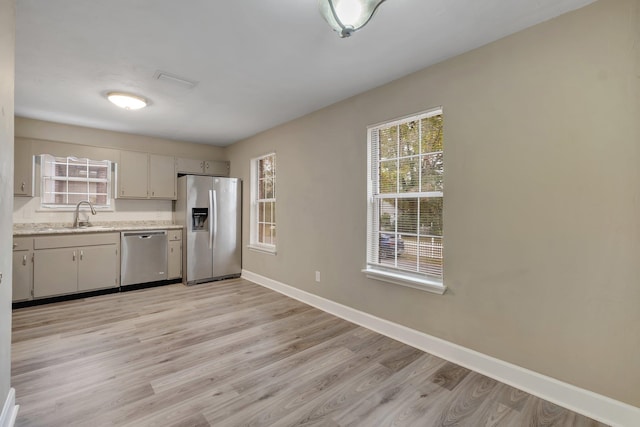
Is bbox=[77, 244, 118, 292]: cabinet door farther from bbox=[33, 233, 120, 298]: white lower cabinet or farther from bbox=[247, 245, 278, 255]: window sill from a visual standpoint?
bbox=[247, 245, 278, 255]: window sill

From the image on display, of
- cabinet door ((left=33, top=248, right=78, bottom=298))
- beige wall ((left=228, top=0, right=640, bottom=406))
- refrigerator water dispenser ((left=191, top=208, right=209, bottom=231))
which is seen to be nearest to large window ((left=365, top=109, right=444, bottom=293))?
beige wall ((left=228, top=0, right=640, bottom=406))

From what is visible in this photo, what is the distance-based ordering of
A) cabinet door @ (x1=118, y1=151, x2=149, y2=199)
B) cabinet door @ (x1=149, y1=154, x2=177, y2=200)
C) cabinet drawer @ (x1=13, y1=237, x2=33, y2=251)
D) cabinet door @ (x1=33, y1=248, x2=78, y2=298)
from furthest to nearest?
cabinet door @ (x1=149, y1=154, x2=177, y2=200), cabinet door @ (x1=118, y1=151, x2=149, y2=199), cabinet door @ (x1=33, y1=248, x2=78, y2=298), cabinet drawer @ (x1=13, y1=237, x2=33, y2=251)

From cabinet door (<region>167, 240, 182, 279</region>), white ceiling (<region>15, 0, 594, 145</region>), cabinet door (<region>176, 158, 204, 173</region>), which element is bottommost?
cabinet door (<region>167, 240, 182, 279</region>)

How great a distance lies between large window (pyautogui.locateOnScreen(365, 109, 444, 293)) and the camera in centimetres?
249

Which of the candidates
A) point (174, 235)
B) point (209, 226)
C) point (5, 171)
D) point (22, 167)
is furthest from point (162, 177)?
point (5, 171)

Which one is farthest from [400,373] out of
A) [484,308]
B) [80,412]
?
[80,412]

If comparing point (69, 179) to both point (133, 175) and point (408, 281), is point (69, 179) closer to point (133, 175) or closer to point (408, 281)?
point (133, 175)

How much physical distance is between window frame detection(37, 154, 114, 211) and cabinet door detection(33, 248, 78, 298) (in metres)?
0.84

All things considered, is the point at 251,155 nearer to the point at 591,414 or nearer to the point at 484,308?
the point at 484,308

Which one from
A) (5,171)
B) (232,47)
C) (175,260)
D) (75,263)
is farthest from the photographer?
(175,260)

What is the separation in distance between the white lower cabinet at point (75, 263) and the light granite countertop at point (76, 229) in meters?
0.07

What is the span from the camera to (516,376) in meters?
1.98

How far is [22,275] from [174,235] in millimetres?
1788

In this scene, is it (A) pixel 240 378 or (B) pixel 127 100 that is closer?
(A) pixel 240 378
